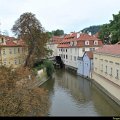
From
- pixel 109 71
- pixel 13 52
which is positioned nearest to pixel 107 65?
pixel 109 71

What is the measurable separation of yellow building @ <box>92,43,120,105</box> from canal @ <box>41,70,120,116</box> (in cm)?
66

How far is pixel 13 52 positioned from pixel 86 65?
9621mm

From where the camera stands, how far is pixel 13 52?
36625 mm

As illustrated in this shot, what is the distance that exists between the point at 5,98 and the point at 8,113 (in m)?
0.91

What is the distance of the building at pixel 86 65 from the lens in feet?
114

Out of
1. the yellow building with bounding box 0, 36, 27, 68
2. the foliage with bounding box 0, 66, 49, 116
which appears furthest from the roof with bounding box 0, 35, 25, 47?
the foliage with bounding box 0, 66, 49, 116

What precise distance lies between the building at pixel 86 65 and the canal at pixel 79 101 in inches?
165

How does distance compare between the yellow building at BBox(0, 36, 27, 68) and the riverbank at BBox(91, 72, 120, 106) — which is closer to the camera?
the riverbank at BBox(91, 72, 120, 106)

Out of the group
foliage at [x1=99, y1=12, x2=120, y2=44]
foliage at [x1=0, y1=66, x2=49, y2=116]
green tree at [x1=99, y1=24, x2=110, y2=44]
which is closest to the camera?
foliage at [x1=0, y1=66, x2=49, y2=116]

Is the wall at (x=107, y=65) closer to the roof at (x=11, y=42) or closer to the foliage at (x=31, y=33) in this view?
the foliage at (x=31, y=33)

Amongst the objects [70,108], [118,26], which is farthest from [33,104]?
[118,26]

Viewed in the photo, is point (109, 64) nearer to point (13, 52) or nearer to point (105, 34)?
point (13, 52)

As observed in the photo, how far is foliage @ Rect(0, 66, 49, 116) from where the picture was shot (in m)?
10.6

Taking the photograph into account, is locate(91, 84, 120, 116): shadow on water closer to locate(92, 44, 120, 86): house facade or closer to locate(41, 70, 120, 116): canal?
locate(41, 70, 120, 116): canal
